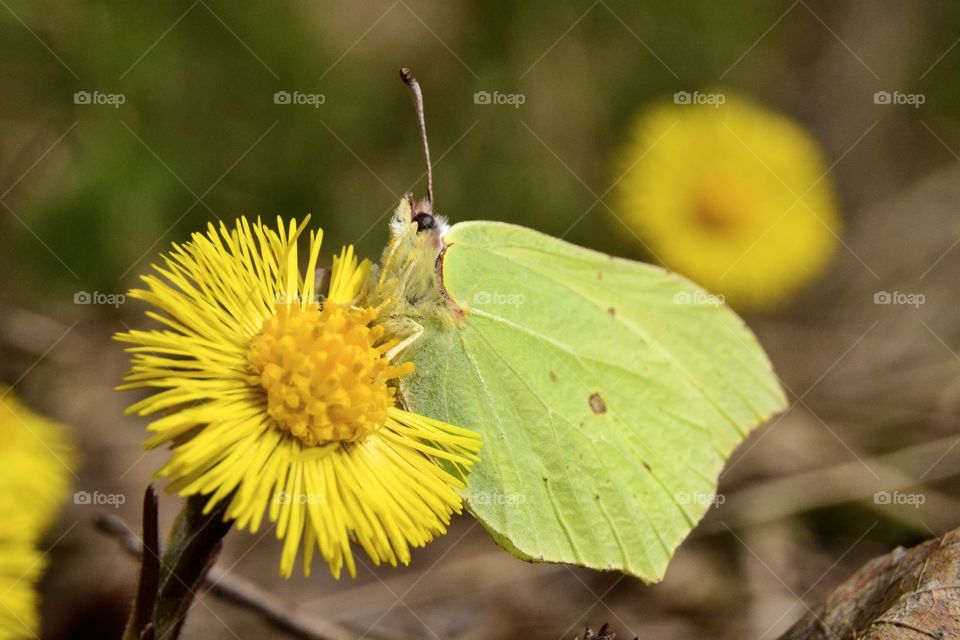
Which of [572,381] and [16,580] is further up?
[572,381]

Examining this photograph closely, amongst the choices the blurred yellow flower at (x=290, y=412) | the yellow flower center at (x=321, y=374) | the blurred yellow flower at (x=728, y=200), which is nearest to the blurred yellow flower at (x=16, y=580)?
the blurred yellow flower at (x=290, y=412)

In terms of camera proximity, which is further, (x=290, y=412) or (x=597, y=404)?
(x=597, y=404)

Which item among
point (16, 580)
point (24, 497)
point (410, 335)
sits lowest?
point (16, 580)

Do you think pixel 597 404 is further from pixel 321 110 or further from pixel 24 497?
pixel 321 110

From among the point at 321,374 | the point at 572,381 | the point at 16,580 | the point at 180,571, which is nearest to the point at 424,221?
the point at 321,374

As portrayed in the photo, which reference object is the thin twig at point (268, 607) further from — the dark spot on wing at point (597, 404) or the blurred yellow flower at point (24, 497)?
the dark spot on wing at point (597, 404)

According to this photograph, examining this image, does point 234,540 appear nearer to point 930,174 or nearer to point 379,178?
point 379,178

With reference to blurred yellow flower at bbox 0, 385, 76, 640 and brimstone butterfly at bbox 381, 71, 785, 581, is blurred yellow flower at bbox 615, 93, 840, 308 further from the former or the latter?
blurred yellow flower at bbox 0, 385, 76, 640

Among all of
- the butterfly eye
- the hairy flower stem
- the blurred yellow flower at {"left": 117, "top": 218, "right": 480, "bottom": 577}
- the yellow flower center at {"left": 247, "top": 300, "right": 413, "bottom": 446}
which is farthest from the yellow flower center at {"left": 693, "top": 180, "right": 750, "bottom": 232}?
the hairy flower stem
